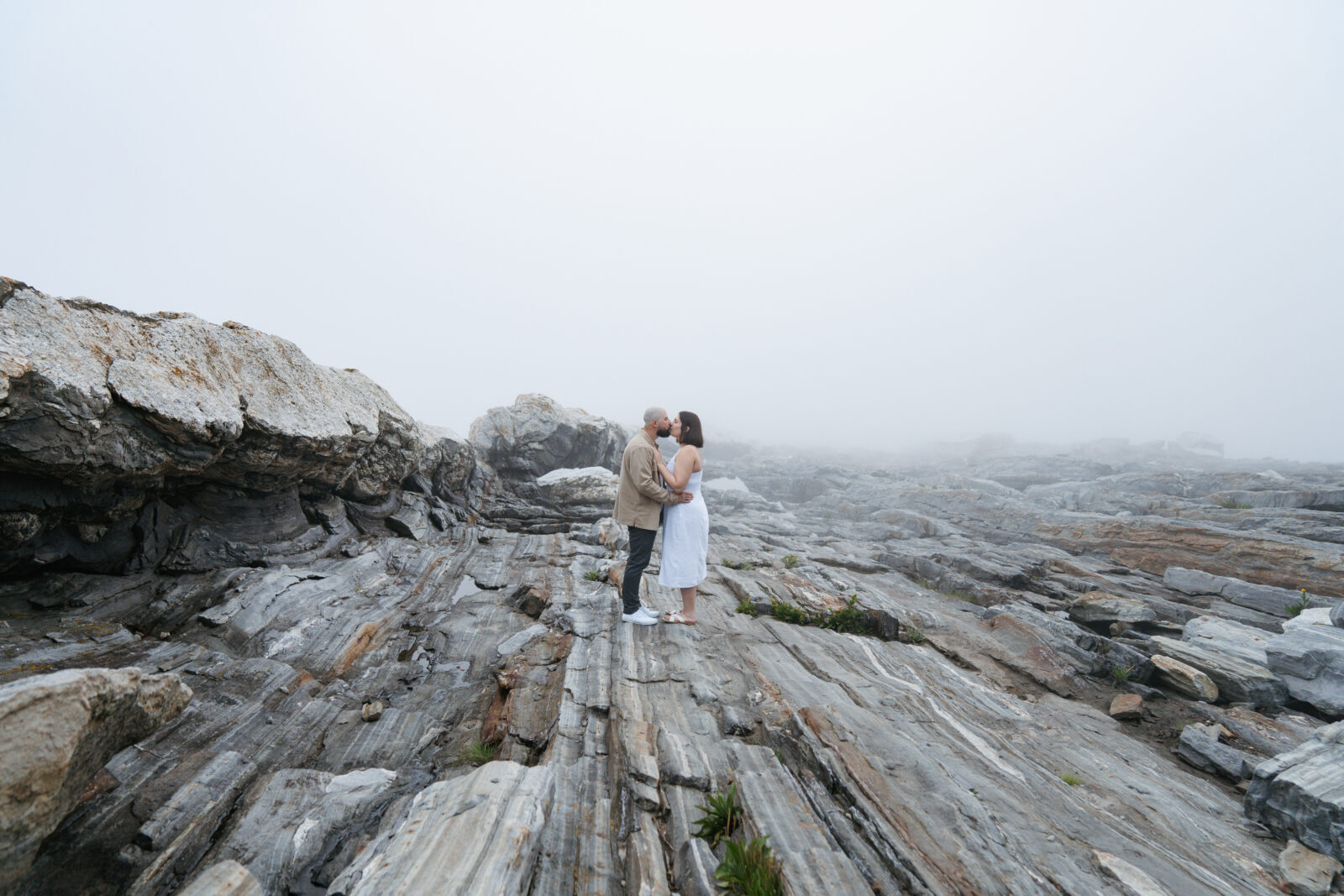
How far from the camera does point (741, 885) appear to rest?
379cm

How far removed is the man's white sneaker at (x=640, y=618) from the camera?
31.7 ft

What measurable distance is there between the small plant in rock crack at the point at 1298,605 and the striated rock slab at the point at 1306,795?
409 inches

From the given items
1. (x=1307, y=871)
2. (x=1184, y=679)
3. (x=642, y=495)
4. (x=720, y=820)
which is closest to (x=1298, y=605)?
(x=1184, y=679)

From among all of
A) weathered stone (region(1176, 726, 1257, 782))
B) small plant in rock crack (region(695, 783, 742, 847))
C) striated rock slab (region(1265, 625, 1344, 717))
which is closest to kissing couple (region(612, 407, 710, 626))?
small plant in rock crack (region(695, 783, 742, 847))

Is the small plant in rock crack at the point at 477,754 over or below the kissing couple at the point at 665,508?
below

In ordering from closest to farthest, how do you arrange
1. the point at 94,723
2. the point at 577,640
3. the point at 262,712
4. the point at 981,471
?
the point at 94,723, the point at 262,712, the point at 577,640, the point at 981,471

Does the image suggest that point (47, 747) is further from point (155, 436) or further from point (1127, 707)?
point (1127, 707)

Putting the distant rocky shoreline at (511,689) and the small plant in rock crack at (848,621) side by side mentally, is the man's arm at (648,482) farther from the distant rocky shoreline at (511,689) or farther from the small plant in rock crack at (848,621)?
the small plant in rock crack at (848,621)

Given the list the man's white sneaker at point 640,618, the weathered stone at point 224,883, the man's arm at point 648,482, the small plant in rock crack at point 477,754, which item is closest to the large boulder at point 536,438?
the man's white sneaker at point 640,618

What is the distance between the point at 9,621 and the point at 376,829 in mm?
7584

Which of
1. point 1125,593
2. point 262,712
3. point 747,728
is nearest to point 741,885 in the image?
point 747,728

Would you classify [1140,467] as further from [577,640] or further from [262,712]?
[262,712]

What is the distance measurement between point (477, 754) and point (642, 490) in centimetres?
459

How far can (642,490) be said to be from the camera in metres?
8.87
